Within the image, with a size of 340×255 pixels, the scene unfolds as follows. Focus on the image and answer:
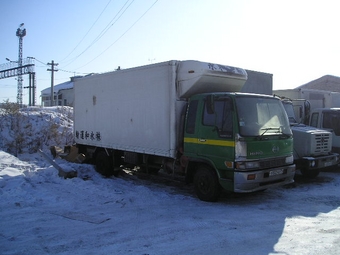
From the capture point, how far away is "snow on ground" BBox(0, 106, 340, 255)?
A: 4.60 m

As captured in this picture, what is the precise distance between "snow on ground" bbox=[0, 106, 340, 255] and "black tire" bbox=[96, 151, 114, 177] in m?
1.25

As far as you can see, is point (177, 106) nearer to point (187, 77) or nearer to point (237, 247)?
point (187, 77)

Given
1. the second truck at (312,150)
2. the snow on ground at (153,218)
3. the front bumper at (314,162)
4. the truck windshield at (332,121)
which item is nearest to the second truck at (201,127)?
the snow on ground at (153,218)

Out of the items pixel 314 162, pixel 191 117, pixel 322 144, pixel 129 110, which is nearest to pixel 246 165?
pixel 191 117

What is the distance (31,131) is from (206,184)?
36.9ft

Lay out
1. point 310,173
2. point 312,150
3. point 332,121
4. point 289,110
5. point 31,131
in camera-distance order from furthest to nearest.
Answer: point 31,131 < point 332,121 < point 289,110 < point 310,173 < point 312,150

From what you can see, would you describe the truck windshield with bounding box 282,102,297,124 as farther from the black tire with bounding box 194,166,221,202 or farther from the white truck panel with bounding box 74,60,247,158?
the black tire with bounding box 194,166,221,202

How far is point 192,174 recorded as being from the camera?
→ 25.2ft

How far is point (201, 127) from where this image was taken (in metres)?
7.13

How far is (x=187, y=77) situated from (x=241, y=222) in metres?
3.56

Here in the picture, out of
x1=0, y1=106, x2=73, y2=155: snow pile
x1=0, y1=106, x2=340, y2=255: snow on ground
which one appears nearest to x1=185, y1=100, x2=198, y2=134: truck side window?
x1=0, y1=106, x2=340, y2=255: snow on ground

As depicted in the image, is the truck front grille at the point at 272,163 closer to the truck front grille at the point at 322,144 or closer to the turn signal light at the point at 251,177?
the turn signal light at the point at 251,177

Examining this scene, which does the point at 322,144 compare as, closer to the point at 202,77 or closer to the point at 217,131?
the point at 217,131

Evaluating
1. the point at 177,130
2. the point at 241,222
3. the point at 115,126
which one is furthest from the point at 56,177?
the point at 241,222
